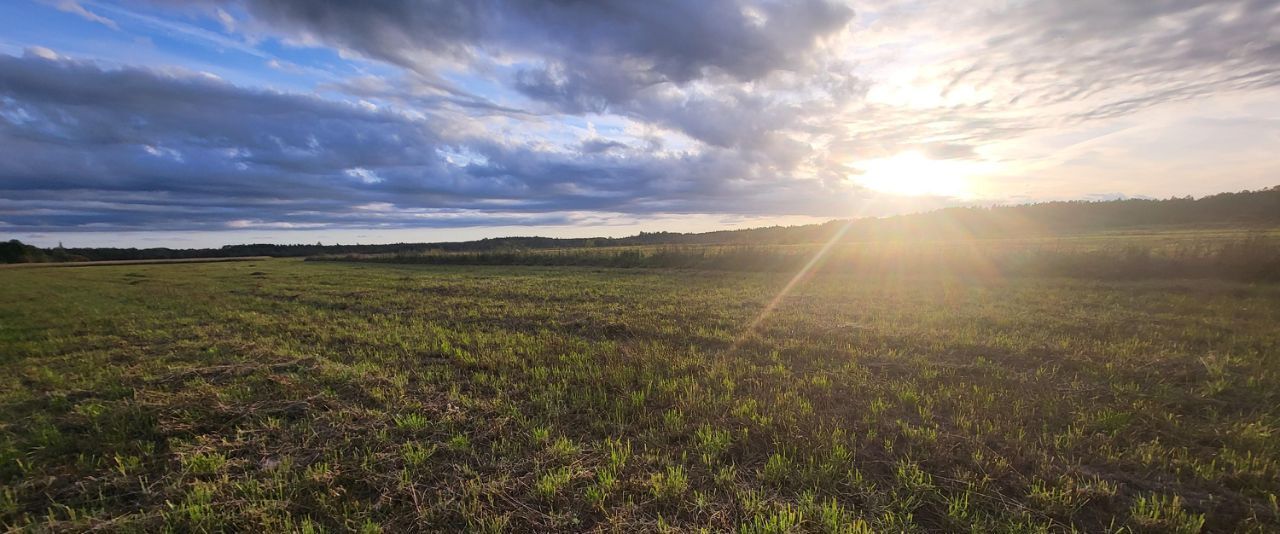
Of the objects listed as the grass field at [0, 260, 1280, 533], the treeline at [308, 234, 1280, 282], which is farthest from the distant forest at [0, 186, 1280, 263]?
the grass field at [0, 260, 1280, 533]

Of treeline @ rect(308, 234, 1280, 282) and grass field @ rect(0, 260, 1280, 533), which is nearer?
grass field @ rect(0, 260, 1280, 533)

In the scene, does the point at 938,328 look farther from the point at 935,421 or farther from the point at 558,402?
the point at 558,402

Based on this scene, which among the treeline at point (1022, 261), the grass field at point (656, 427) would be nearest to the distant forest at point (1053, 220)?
the treeline at point (1022, 261)

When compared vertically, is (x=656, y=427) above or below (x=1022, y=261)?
below

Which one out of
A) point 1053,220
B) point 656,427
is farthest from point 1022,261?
point 1053,220

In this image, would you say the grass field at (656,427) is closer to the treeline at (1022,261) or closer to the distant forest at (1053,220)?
the treeline at (1022,261)

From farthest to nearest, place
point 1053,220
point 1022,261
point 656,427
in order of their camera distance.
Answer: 1. point 1053,220
2. point 1022,261
3. point 656,427

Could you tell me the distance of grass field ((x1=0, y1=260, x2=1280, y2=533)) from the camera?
3.90 m

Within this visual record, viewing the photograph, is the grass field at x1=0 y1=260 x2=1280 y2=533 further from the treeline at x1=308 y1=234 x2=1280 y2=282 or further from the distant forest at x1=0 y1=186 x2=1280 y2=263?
the distant forest at x1=0 y1=186 x2=1280 y2=263

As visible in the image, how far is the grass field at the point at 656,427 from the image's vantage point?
3.90 m

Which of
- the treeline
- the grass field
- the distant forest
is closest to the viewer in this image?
the grass field

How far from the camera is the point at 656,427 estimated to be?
18.4ft

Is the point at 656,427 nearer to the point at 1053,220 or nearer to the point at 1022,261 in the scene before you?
the point at 1022,261

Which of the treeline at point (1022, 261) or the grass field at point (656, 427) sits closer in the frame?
the grass field at point (656, 427)
